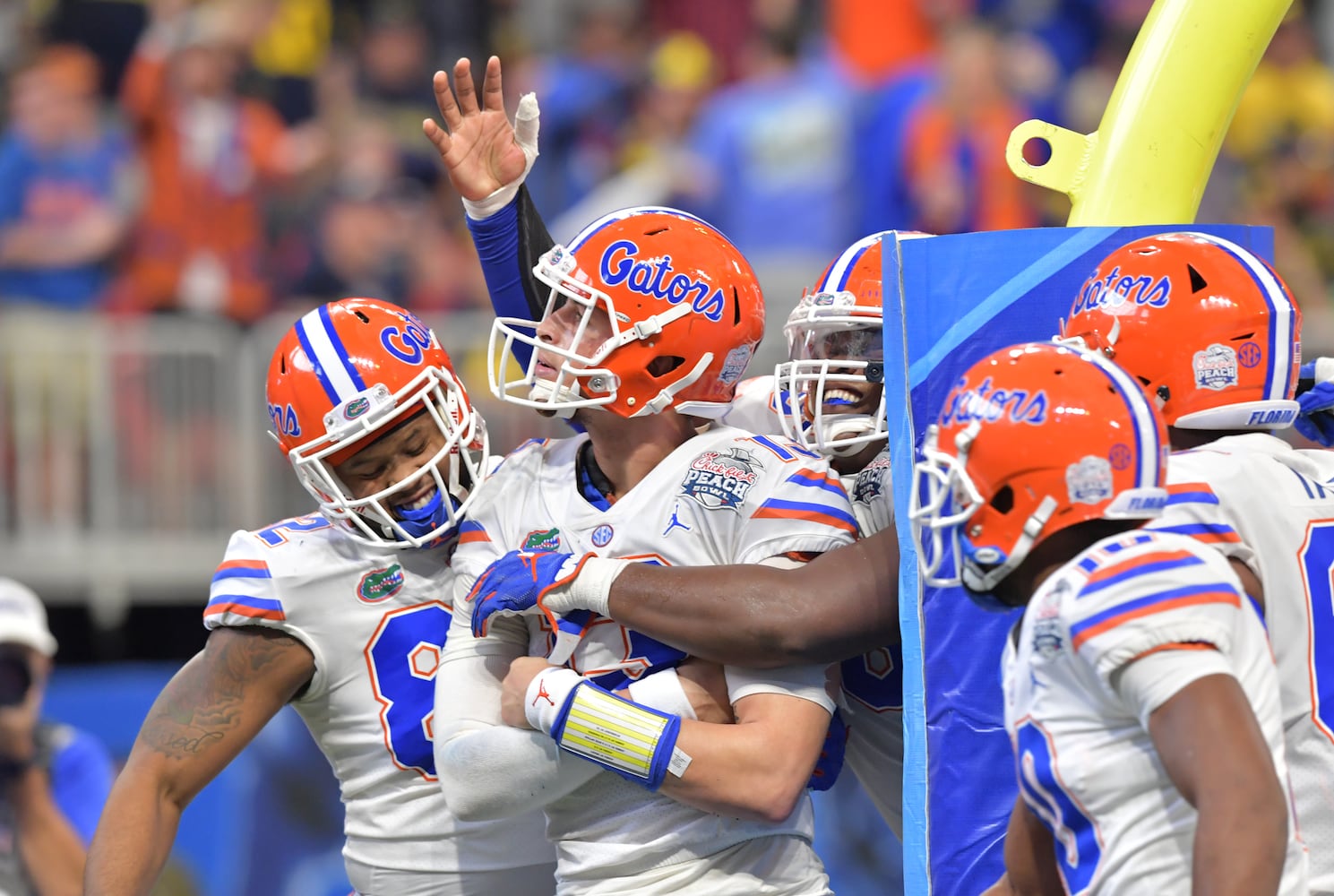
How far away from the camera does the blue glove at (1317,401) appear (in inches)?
128

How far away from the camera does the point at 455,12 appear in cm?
1070

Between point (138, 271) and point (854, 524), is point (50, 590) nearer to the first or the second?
point (138, 271)

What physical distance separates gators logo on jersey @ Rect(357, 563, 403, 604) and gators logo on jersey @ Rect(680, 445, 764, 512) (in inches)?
30.6

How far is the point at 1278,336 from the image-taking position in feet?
9.39

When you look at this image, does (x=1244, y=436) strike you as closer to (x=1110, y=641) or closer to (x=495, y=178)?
(x=1110, y=641)

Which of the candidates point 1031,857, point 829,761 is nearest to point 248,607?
point 829,761

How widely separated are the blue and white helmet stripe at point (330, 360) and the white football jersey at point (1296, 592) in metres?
1.77

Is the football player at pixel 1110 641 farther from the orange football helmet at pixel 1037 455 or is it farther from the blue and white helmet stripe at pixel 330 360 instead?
the blue and white helmet stripe at pixel 330 360

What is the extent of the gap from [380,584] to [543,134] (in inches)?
259

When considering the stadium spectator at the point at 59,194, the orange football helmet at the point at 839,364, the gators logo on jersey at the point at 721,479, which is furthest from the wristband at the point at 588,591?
the stadium spectator at the point at 59,194

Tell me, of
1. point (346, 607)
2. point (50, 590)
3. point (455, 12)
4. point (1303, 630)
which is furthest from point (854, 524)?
point (455, 12)

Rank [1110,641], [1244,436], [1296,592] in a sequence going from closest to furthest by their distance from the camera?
[1110,641]
[1296,592]
[1244,436]

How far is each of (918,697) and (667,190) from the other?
21.7 feet

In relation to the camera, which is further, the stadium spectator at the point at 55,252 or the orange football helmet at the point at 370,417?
the stadium spectator at the point at 55,252
